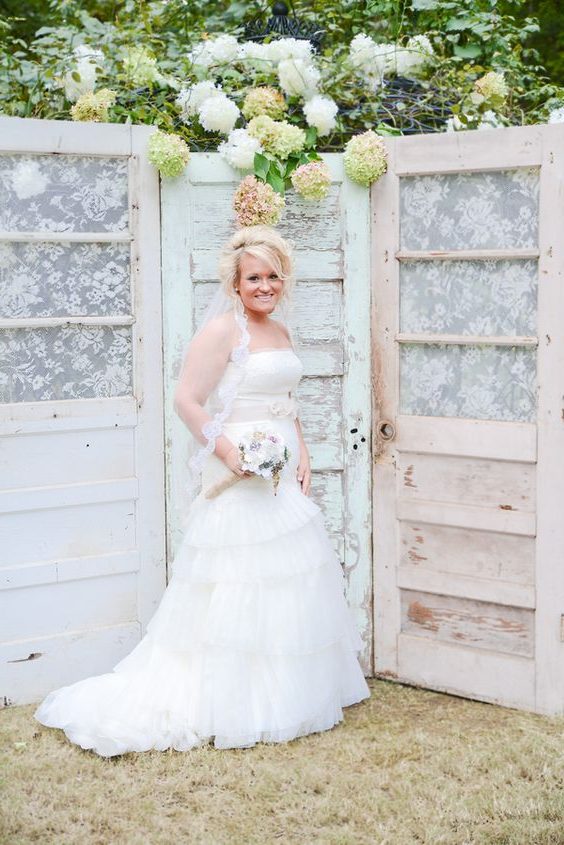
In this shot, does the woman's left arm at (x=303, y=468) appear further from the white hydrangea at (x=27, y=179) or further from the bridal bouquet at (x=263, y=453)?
the white hydrangea at (x=27, y=179)

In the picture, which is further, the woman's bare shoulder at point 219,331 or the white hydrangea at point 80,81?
the white hydrangea at point 80,81

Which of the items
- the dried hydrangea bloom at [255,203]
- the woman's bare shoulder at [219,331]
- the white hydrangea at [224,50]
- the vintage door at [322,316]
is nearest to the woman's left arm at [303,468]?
the vintage door at [322,316]

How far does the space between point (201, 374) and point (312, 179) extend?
3.33 ft

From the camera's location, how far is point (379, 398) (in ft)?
15.4

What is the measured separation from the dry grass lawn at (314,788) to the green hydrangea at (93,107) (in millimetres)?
2660

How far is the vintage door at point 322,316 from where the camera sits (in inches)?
181

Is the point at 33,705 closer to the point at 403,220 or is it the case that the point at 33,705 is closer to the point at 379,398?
the point at 379,398

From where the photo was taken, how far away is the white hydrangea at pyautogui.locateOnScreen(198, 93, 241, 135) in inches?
187

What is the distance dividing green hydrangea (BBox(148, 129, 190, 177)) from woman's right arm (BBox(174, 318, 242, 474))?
76cm

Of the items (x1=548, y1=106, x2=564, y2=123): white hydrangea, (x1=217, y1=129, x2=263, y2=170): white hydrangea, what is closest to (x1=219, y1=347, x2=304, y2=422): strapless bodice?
(x1=217, y1=129, x2=263, y2=170): white hydrangea

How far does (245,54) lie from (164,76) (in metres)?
0.43

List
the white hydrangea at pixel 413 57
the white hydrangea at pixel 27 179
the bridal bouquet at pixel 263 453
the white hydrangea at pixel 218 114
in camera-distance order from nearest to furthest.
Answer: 1. the bridal bouquet at pixel 263 453
2. the white hydrangea at pixel 27 179
3. the white hydrangea at pixel 218 114
4. the white hydrangea at pixel 413 57

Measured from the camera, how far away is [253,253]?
164 inches

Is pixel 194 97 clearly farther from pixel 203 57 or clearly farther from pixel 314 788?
pixel 314 788
